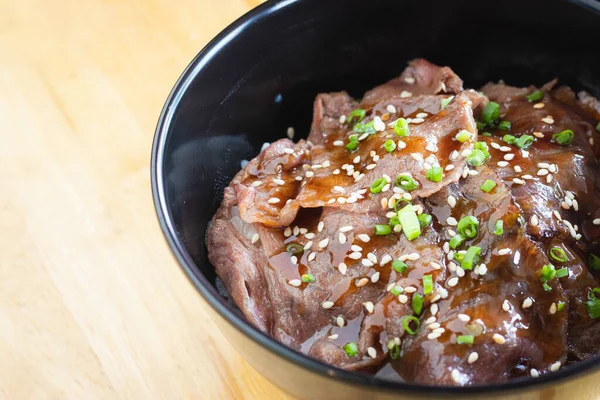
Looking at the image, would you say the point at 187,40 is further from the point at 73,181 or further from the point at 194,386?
the point at 194,386

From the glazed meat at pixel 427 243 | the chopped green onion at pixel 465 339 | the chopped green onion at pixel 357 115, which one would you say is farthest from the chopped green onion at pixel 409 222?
the chopped green onion at pixel 357 115

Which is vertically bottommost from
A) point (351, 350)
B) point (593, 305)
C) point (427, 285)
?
point (351, 350)

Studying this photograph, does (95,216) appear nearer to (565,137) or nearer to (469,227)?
(469,227)

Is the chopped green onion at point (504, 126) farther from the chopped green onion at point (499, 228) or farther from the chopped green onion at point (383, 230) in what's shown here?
the chopped green onion at point (383, 230)

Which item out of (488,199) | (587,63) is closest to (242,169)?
(488,199)

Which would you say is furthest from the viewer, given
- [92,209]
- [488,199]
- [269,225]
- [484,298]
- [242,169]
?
[92,209]

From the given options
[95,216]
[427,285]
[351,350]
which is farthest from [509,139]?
[95,216]
